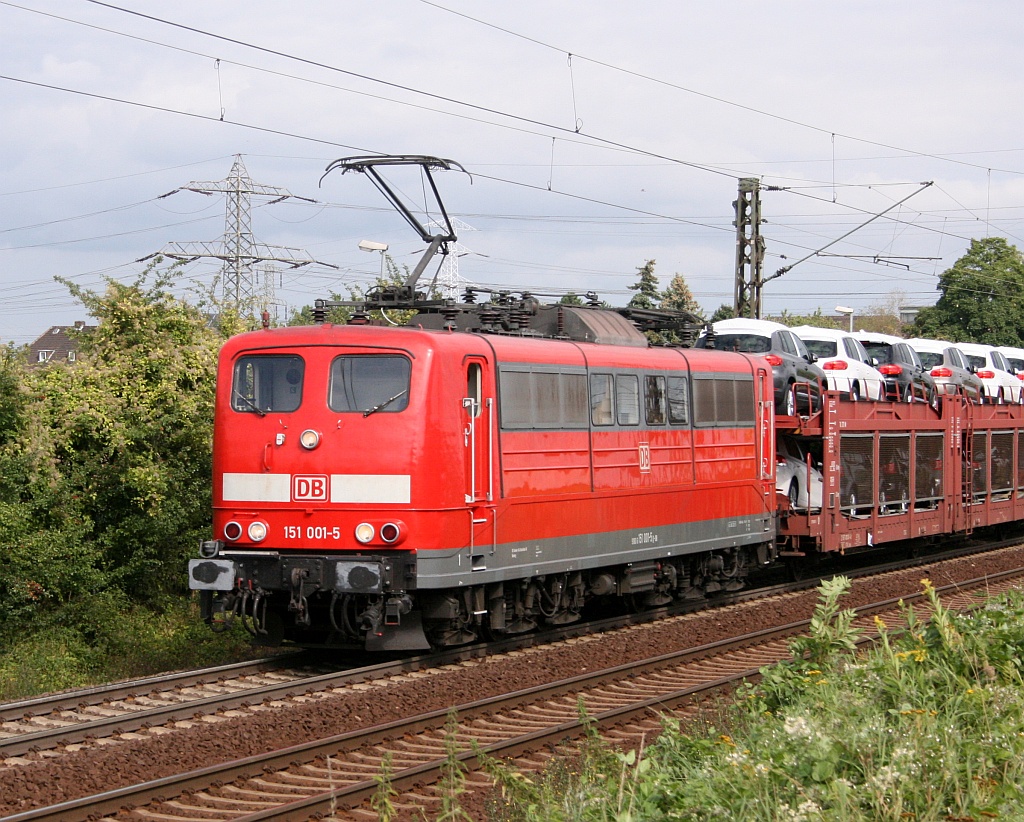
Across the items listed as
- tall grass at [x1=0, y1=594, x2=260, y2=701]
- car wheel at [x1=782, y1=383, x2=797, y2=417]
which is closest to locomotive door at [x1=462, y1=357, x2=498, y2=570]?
tall grass at [x1=0, y1=594, x2=260, y2=701]

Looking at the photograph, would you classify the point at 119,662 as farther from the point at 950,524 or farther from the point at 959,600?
the point at 950,524

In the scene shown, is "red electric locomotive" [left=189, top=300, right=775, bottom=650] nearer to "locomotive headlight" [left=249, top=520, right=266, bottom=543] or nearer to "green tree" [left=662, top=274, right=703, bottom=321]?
"locomotive headlight" [left=249, top=520, right=266, bottom=543]

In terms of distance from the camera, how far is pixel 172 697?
10594 millimetres

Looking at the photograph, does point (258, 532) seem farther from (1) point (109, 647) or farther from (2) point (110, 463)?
(2) point (110, 463)

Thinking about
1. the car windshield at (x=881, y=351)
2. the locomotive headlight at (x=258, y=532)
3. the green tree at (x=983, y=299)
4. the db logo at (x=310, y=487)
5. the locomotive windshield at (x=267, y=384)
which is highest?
the green tree at (x=983, y=299)

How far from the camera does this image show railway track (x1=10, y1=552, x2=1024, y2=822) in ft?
24.6

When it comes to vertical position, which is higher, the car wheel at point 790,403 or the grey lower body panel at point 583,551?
the car wheel at point 790,403

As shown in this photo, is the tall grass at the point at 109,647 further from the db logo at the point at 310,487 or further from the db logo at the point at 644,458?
the db logo at the point at 644,458

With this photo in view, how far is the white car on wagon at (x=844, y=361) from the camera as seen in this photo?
22.1 meters

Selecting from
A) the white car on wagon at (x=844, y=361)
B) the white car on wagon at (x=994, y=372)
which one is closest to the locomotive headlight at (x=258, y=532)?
the white car on wagon at (x=844, y=361)

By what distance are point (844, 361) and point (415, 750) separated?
49.1 feet

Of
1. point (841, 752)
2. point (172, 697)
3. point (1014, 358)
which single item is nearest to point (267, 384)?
point (172, 697)

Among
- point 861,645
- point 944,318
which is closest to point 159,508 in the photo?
point 861,645

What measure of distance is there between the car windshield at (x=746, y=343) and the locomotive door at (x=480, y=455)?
8.82m
